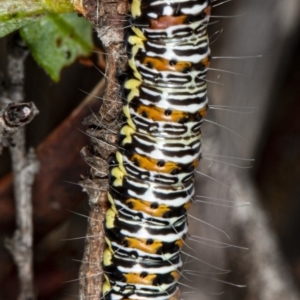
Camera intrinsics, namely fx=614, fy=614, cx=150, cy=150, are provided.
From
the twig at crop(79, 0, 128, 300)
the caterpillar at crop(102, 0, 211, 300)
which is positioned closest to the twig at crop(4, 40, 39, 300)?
the twig at crop(79, 0, 128, 300)

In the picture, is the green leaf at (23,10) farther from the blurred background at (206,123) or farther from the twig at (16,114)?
the blurred background at (206,123)

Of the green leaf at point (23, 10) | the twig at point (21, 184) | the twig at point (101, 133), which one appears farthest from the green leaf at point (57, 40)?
the twig at point (101, 133)

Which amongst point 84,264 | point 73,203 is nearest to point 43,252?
point 73,203

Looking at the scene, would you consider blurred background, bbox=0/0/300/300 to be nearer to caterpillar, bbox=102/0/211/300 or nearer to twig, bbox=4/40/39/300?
twig, bbox=4/40/39/300

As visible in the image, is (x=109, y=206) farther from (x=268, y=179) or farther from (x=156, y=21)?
(x=268, y=179)

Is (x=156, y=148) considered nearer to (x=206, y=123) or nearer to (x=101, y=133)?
(x=101, y=133)

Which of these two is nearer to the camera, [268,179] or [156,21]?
[156,21]

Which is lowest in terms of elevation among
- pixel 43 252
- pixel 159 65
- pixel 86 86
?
pixel 43 252
